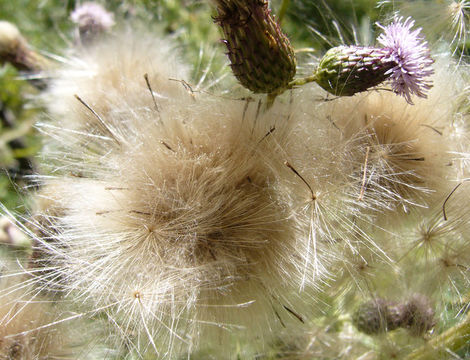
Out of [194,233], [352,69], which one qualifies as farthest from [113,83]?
[352,69]

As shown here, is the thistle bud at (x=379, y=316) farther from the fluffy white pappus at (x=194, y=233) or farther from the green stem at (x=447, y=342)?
the fluffy white pappus at (x=194, y=233)

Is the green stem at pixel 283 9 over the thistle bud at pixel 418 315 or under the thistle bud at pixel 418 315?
over

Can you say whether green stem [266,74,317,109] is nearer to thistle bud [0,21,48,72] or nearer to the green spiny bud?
the green spiny bud

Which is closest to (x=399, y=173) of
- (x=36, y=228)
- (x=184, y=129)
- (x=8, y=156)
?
(x=184, y=129)

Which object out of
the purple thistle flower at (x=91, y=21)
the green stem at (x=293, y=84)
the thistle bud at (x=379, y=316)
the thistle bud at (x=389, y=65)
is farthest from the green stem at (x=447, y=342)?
the purple thistle flower at (x=91, y=21)

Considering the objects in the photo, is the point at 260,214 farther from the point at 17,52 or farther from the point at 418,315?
the point at 17,52

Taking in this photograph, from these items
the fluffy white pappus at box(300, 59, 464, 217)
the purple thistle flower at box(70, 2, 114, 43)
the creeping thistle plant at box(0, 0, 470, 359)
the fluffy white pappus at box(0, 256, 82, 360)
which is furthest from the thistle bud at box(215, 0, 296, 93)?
the purple thistle flower at box(70, 2, 114, 43)

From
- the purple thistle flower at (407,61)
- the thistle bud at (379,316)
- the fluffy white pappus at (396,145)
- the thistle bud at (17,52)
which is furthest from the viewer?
the thistle bud at (17,52)
